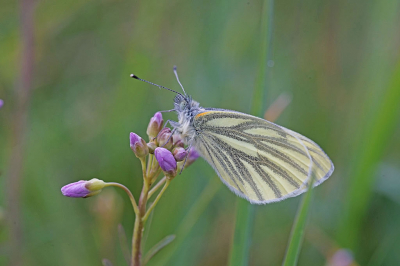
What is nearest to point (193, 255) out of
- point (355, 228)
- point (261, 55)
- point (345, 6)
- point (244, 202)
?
point (244, 202)

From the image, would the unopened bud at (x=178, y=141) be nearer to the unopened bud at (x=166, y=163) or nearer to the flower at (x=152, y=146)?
the flower at (x=152, y=146)

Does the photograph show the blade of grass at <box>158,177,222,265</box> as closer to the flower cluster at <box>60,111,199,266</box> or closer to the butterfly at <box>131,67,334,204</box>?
the butterfly at <box>131,67,334,204</box>

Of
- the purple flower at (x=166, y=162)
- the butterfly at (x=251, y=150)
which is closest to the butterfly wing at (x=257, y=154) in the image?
the butterfly at (x=251, y=150)

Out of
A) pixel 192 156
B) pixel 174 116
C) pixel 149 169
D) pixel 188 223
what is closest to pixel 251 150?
pixel 192 156

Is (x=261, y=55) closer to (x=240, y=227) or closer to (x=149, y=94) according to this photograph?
(x=240, y=227)

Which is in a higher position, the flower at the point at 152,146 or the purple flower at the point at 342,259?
the flower at the point at 152,146

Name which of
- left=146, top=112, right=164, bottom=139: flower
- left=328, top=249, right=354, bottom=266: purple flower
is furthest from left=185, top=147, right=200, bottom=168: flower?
left=328, top=249, right=354, bottom=266: purple flower

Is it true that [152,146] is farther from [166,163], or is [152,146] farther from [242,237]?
[242,237]
